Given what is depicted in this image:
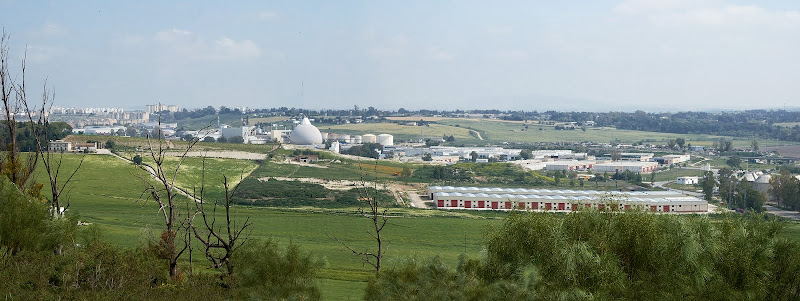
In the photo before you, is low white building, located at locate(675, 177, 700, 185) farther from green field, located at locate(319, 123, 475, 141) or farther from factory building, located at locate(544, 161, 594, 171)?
green field, located at locate(319, 123, 475, 141)

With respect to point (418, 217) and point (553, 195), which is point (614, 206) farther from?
point (553, 195)

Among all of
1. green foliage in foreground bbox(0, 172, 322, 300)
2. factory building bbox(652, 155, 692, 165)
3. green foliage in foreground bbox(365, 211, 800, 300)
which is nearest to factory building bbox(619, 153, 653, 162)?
factory building bbox(652, 155, 692, 165)

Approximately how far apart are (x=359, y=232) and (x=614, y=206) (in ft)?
56.8

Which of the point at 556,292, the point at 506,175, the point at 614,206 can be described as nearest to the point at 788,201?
the point at 506,175

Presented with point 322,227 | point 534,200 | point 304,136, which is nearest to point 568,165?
point 534,200

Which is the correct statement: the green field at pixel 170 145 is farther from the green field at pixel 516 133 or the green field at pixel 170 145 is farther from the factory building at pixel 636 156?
the green field at pixel 516 133

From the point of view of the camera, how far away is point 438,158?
71500mm

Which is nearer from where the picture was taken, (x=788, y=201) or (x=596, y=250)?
(x=596, y=250)

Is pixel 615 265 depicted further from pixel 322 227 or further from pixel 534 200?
pixel 534 200

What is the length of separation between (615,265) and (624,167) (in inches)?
2147

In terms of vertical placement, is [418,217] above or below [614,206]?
below

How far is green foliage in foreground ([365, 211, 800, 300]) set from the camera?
12492 mm

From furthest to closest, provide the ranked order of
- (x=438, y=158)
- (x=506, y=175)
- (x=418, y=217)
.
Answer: (x=438, y=158)
(x=506, y=175)
(x=418, y=217)

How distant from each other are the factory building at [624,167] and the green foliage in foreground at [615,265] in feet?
167
